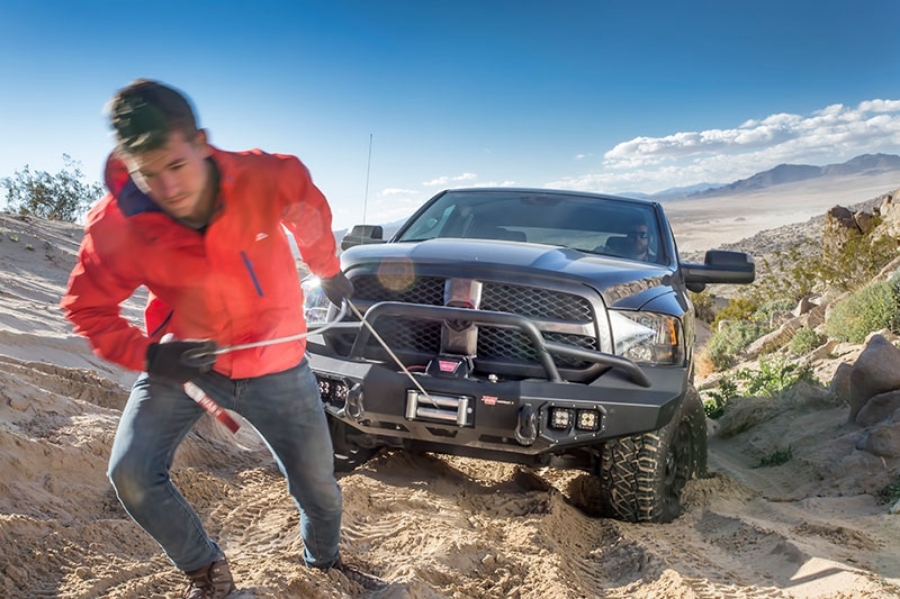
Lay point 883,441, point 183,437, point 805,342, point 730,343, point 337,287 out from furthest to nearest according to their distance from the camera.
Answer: point 730,343 → point 805,342 → point 883,441 → point 337,287 → point 183,437

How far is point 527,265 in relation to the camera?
432 centimetres

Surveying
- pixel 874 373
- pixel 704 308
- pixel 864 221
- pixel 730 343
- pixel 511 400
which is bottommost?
pixel 704 308

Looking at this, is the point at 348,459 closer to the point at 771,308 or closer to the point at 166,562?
the point at 166,562

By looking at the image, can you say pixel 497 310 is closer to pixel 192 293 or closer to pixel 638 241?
pixel 638 241

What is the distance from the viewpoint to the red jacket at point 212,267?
269 cm

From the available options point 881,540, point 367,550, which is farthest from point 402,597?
point 881,540

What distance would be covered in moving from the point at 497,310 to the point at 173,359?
1.89m

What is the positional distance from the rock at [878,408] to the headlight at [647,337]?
2.96 m

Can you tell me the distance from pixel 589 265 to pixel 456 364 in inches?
37.0

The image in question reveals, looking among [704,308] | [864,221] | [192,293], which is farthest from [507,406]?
[704,308]

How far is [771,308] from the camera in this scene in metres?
18.2

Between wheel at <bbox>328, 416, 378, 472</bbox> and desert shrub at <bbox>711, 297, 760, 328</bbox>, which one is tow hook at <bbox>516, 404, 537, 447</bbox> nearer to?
wheel at <bbox>328, 416, 378, 472</bbox>

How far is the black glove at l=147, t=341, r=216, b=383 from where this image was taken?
276 cm

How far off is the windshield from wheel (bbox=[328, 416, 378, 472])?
140 cm
